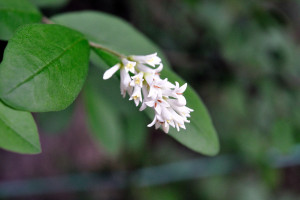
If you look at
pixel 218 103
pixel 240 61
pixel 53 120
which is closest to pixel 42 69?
pixel 53 120

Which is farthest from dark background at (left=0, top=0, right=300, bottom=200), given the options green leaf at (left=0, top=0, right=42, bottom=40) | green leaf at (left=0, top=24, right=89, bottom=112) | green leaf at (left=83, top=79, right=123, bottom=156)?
green leaf at (left=0, top=24, right=89, bottom=112)

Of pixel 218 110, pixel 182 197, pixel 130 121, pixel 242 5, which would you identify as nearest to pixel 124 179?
pixel 182 197

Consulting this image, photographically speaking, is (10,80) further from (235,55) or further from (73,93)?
(235,55)

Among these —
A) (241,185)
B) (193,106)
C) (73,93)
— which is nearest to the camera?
(73,93)

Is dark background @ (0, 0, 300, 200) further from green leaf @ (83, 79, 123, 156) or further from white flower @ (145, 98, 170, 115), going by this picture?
white flower @ (145, 98, 170, 115)

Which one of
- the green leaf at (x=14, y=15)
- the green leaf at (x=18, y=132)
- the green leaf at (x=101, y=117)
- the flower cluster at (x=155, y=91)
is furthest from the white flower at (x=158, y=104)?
the green leaf at (x=101, y=117)

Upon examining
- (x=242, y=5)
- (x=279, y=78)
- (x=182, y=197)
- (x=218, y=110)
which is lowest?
(x=182, y=197)
